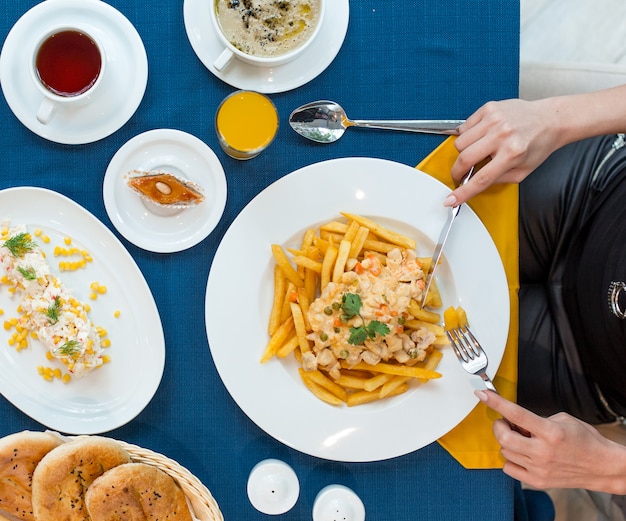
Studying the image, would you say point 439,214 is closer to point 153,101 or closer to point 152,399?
point 153,101

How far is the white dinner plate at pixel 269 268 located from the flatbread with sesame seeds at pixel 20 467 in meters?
0.55

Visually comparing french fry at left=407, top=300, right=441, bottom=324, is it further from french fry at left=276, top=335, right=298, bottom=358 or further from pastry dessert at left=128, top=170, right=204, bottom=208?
pastry dessert at left=128, top=170, right=204, bottom=208

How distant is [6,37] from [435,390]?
173 centimetres

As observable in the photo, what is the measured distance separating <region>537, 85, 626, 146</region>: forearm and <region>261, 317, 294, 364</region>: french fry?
100 centimetres

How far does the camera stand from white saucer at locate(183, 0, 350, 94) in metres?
1.93

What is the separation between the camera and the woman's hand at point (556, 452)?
1.78 m

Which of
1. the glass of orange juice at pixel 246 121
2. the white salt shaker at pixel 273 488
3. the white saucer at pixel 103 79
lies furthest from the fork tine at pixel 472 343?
the white saucer at pixel 103 79

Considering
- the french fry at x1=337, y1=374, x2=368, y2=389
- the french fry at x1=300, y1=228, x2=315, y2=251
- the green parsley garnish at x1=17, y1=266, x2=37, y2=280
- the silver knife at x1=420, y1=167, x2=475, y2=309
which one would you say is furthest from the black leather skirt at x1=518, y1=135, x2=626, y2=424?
the green parsley garnish at x1=17, y1=266, x2=37, y2=280

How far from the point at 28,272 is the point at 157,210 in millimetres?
432

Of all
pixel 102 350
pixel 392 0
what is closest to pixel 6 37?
pixel 102 350

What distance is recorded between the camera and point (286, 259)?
1896 mm

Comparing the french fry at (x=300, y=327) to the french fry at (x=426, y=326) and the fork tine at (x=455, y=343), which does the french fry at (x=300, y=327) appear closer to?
the french fry at (x=426, y=326)

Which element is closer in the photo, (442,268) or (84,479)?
(84,479)

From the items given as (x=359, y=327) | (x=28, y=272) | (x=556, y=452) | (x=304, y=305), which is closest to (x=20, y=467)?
(x=28, y=272)
